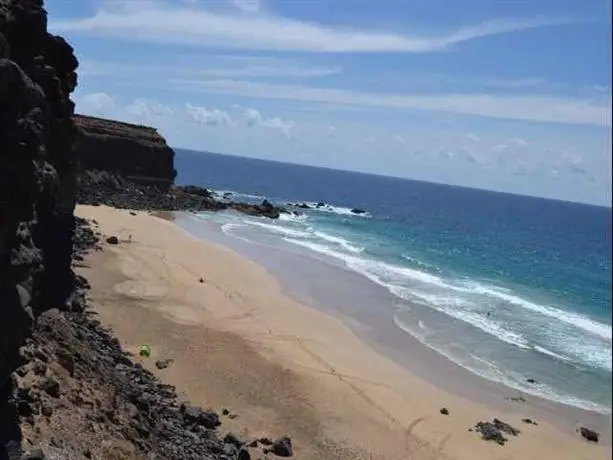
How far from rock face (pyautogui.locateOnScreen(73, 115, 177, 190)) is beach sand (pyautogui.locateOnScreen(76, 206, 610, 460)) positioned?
40.2 m

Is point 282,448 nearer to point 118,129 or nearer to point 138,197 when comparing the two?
point 138,197

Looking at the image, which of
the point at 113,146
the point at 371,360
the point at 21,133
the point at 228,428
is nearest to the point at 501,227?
the point at 113,146

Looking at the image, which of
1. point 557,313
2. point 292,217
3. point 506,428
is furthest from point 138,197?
point 506,428

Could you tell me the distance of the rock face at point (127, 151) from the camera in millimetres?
74938

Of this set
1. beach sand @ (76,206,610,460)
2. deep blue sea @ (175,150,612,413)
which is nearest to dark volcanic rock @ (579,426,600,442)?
beach sand @ (76,206,610,460)

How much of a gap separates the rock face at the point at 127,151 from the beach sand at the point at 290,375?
40151 millimetres

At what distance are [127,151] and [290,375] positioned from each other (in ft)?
192

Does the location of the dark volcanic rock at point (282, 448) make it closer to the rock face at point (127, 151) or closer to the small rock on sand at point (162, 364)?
the small rock on sand at point (162, 364)

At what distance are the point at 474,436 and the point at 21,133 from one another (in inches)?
676

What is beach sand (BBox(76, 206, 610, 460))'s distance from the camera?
20.8 metres

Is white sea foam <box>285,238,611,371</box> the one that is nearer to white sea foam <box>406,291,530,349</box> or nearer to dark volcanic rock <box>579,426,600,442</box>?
white sea foam <box>406,291,530,349</box>

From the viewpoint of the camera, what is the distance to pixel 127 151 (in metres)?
78.0

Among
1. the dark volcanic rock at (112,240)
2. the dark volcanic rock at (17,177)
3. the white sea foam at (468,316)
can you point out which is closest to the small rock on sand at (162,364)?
the dark volcanic rock at (17,177)

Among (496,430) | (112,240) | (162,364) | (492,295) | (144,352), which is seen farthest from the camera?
(492,295)
